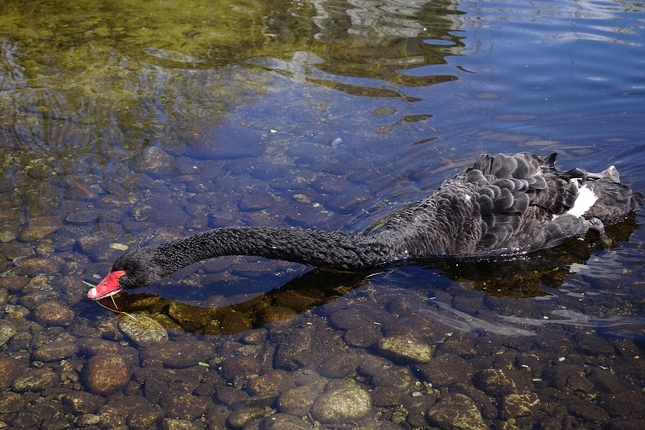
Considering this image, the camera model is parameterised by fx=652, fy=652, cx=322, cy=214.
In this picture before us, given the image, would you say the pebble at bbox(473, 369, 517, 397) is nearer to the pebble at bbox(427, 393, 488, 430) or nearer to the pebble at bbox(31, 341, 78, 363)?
the pebble at bbox(427, 393, 488, 430)

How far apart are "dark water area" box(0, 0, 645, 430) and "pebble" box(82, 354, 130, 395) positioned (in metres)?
0.01

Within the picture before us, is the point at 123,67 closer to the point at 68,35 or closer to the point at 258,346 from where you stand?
the point at 68,35

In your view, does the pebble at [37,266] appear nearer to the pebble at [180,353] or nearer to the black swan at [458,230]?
the black swan at [458,230]

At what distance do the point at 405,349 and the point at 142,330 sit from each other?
80.3 inches

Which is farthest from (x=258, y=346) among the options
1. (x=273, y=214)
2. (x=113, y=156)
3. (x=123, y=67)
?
(x=123, y=67)

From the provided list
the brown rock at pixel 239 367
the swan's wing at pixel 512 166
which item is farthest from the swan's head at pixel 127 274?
the swan's wing at pixel 512 166

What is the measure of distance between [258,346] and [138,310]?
111 centimetres

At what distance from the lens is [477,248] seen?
5.89 meters

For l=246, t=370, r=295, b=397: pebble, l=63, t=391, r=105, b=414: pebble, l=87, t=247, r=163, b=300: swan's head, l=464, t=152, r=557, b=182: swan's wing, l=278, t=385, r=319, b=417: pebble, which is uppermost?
l=464, t=152, r=557, b=182: swan's wing

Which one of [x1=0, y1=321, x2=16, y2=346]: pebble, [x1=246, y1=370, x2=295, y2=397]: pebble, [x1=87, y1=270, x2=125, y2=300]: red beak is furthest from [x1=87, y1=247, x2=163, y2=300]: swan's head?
[x1=246, y1=370, x2=295, y2=397]: pebble

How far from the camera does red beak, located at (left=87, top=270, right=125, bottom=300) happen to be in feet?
17.0

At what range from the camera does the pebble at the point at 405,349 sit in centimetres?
472

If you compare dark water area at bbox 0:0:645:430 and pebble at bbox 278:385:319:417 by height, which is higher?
dark water area at bbox 0:0:645:430

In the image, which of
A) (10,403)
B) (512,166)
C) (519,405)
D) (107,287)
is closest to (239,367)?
(107,287)
